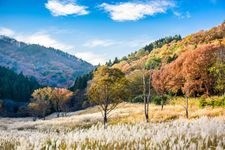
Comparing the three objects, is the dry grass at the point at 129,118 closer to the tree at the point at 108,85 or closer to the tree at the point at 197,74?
the tree at the point at 108,85

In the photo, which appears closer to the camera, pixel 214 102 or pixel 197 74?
pixel 214 102

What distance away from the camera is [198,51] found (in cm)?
8331

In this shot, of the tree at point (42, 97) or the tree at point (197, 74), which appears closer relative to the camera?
the tree at point (197, 74)

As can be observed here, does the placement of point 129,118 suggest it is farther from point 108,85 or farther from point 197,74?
point 197,74

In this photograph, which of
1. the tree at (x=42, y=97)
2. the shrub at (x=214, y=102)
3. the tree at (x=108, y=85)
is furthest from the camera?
the tree at (x=42, y=97)

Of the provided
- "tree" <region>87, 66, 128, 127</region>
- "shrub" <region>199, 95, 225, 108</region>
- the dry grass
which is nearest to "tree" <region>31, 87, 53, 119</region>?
the dry grass

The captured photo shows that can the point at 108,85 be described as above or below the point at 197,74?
below

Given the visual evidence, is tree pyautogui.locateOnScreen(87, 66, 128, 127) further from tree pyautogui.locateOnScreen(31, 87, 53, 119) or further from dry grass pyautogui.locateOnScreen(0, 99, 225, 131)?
tree pyautogui.locateOnScreen(31, 87, 53, 119)

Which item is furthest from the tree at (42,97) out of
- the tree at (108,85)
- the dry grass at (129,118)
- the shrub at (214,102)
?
the tree at (108,85)

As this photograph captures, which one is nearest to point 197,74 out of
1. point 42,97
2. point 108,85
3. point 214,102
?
point 214,102

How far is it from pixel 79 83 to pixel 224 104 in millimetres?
109138

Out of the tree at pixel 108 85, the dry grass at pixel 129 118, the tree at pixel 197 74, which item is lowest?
the dry grass at pixel 129 118

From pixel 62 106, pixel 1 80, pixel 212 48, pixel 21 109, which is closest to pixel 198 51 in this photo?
pixel 212 48

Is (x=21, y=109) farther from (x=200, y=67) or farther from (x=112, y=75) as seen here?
(x=112, y=75)
